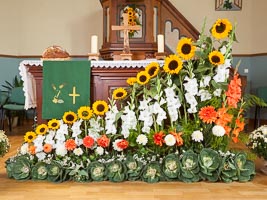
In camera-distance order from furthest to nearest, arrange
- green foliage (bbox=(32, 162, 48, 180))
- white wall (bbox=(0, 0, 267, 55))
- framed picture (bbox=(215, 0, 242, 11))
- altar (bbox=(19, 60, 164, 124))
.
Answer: white wall (bbox=(0, 0, 267, 55)) < framed picture (bbox=(215, 0, 242, 11)) < altar (bbox=(19, 60, 164, 124)) < green foliage (bbox=(32, 162, 48, 180))

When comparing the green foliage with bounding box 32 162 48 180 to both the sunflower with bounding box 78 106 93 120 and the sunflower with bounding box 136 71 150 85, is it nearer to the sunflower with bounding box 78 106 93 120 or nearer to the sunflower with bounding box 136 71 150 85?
the sunflower with bounding box 78 106 93 120

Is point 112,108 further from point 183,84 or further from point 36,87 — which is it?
point 36,87

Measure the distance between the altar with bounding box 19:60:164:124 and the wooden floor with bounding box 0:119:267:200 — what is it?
0.91 m

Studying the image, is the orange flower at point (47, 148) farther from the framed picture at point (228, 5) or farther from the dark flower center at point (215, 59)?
the framed picture at point (228, 5)

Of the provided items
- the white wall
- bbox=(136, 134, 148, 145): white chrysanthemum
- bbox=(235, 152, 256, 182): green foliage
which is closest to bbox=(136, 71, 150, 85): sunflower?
bbox=(136, 134, 148, 145): white chrysanthemum

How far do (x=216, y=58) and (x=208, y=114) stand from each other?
49 centimetres

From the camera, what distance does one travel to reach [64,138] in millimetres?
3451

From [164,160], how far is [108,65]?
3.69ft

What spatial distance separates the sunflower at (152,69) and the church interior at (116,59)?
0.29ft

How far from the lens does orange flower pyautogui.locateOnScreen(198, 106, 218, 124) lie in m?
3.29

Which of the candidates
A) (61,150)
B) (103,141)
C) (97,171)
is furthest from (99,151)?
(61,150)

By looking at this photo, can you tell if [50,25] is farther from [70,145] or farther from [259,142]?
[259,142]

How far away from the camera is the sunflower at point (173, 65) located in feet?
11.0

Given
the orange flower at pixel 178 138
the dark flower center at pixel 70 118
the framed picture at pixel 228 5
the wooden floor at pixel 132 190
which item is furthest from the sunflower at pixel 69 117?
the framed picture at pixel 228 5
